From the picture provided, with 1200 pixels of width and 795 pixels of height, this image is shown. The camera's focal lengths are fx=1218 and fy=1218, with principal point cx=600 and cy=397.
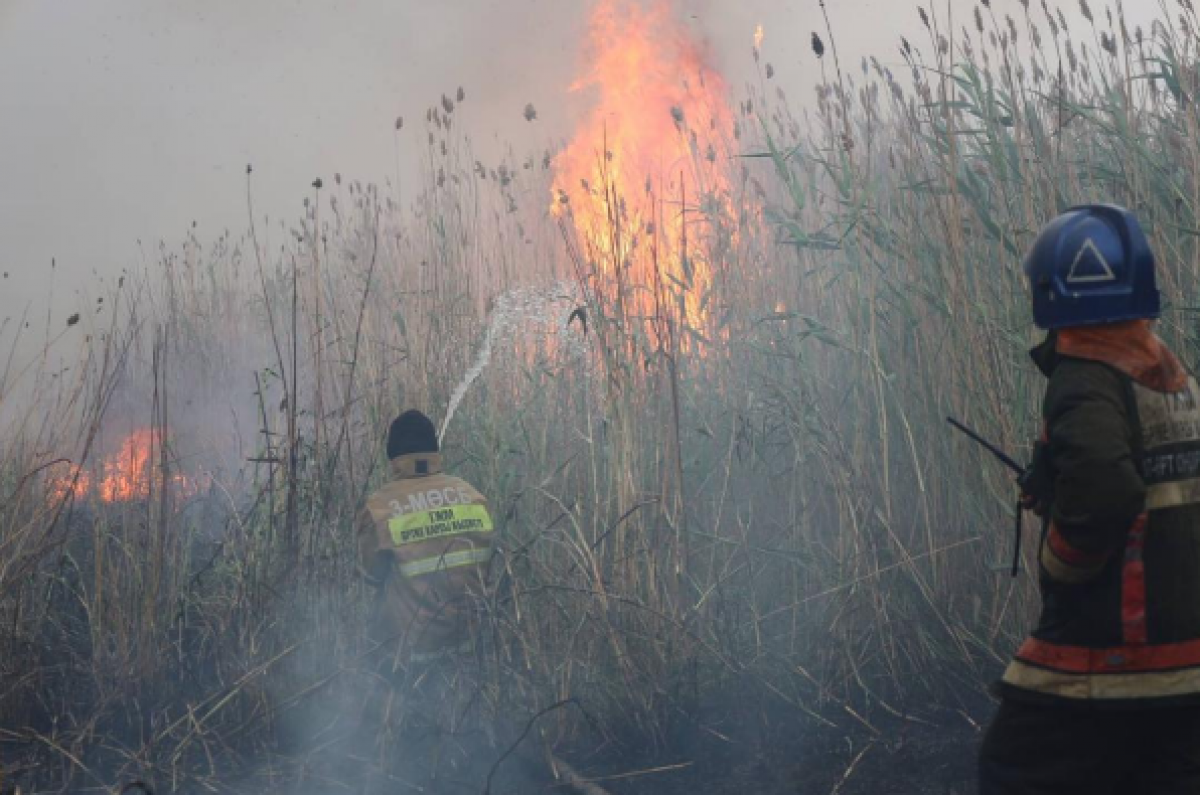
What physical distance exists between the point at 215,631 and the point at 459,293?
1841 mm

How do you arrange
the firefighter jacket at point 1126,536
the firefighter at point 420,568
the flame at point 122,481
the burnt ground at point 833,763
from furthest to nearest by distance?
the flame at point 122,481
the firefighter at point 420,568
the burnt ground at point 833,763
the firefighter jacket at point 1126,536

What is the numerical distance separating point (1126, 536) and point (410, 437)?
2.80 meters

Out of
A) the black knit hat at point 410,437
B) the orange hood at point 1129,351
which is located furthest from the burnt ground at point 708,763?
the orange hood at point 1129,351

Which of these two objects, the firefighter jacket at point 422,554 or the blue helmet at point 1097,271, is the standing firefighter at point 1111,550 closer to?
the blue helmet at point 1097,271

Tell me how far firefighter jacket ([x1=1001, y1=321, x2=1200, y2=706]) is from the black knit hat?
2678 mm

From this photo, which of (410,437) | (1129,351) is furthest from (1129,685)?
(410,437)

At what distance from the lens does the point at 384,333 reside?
6.36m

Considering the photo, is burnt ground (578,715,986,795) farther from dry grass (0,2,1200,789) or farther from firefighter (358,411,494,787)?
firefighter (358,411,494,787)

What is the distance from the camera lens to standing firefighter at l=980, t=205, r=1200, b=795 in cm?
189

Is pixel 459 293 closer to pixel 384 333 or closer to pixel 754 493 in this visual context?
pixel 384 333

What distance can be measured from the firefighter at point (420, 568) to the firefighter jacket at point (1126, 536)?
94.1 inches

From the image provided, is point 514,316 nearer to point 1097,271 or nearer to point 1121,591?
point 1097,271

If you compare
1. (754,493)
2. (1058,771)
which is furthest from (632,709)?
(1058,771)

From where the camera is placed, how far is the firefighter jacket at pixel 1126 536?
1.89 metres
